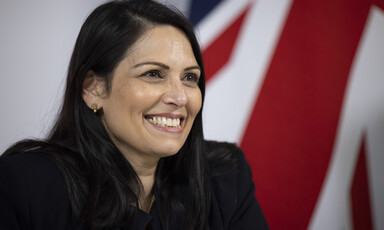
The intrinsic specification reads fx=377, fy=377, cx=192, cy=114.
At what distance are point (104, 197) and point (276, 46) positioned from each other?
58.7 inches

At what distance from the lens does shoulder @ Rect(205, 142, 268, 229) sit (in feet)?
4.30

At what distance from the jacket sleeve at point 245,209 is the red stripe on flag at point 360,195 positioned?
41.3 inches

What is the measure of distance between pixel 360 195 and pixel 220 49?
3.87 feet

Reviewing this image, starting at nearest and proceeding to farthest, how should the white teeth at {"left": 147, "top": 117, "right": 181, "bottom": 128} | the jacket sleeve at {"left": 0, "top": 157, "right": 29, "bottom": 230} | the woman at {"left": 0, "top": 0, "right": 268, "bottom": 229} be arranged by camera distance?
the jacket sleeve at {"left": 0, "top": 157, "right": 29, "bottom": 230}
the woman at {"left": 0, "top": 0, "right": 268, "bottom": 229}
the white teeth at {"left": 147, "top": 117, "right": 181, "bottom": 128}

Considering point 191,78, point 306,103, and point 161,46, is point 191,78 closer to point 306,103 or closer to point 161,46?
point 161,46

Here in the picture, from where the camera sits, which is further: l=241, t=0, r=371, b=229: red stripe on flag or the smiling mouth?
l=241, t=0, r=371, b=229: red stripe on flag

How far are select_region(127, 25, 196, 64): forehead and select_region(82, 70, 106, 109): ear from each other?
0.46 ft

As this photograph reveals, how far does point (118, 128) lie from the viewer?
3.71ft

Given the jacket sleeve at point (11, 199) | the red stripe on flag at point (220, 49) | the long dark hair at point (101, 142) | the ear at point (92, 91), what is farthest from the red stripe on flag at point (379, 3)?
the jacket sleeve at point (11, 199)

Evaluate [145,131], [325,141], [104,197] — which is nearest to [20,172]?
[104,197]

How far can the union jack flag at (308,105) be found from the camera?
219cm

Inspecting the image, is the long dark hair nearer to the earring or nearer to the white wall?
the earring

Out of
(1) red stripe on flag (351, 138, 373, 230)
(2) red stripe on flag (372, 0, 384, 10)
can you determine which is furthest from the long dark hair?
(2) red stripe on flag (372, 0, 384, 10)

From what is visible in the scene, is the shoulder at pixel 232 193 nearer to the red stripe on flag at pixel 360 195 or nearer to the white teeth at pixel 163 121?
the white teeth at pixel 163 121
